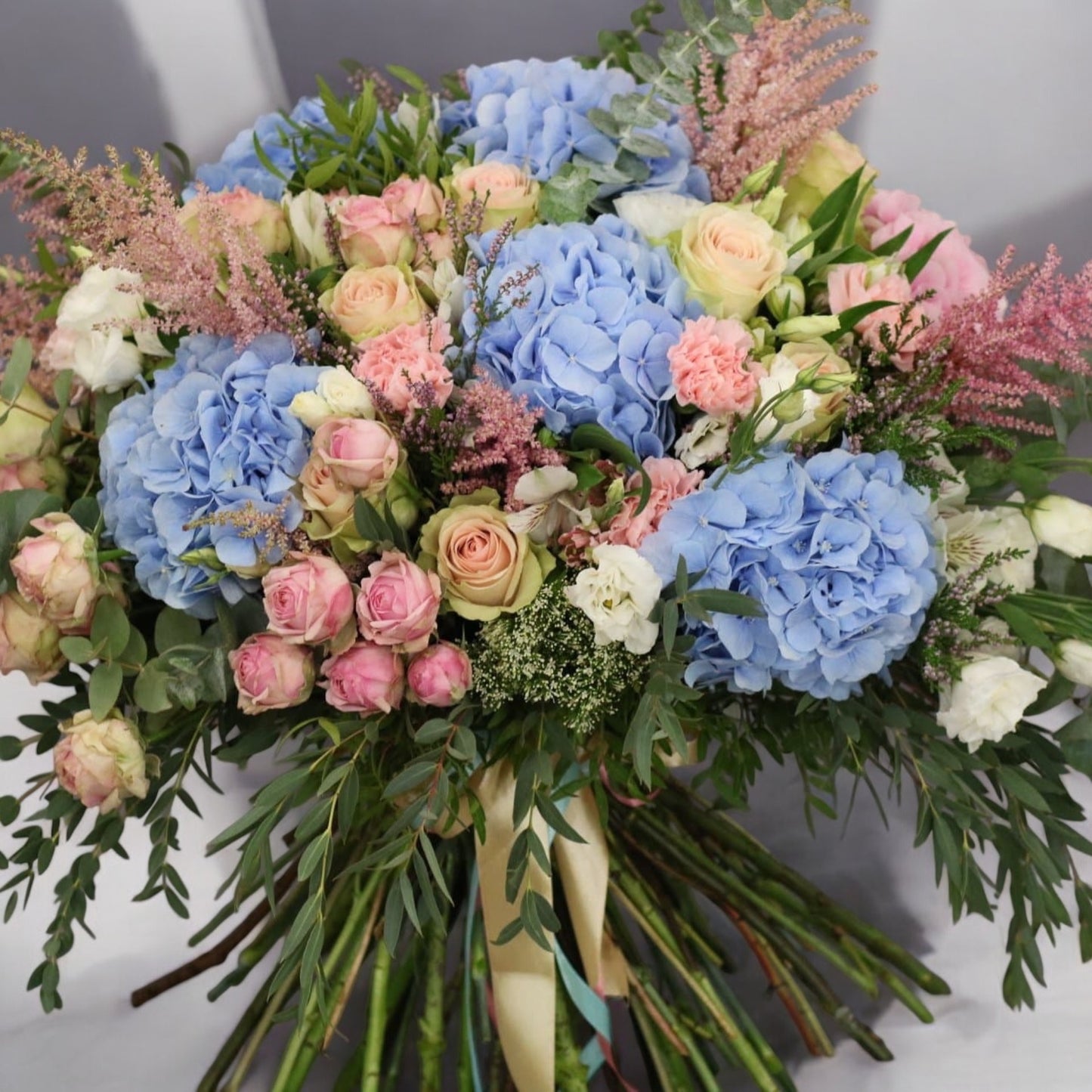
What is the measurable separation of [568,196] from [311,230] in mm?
184

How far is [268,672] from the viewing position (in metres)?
0.65

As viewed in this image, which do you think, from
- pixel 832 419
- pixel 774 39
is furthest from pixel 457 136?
pixel 832 419

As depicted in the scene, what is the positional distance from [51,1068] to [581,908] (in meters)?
0.53

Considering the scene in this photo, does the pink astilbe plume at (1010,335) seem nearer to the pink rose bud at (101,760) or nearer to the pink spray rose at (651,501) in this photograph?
the pink spray rose at (651,501)

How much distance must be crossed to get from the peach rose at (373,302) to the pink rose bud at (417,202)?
0.06 meters

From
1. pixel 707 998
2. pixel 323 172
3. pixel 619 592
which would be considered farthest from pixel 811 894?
pixel 323 172

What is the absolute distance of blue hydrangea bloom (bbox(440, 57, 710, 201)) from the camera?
790 millimetres

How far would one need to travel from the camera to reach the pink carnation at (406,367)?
0.66m

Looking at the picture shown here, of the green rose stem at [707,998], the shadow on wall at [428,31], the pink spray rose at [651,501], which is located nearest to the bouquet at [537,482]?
the pink spray rose at [651,501]

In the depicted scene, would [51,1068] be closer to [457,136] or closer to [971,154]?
[457,136]

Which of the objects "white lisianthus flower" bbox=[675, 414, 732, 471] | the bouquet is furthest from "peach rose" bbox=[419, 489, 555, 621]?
"white lisianthus flower" bbox=[675, 414, 732, 471]

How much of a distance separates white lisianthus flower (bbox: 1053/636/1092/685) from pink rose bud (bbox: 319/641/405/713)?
16.7 inches

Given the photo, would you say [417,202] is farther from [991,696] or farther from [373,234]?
[991,696]

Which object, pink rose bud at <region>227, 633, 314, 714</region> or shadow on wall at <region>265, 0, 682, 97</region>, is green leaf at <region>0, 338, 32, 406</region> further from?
shadow on wall at <region>265, 0, 682, 97</region>
